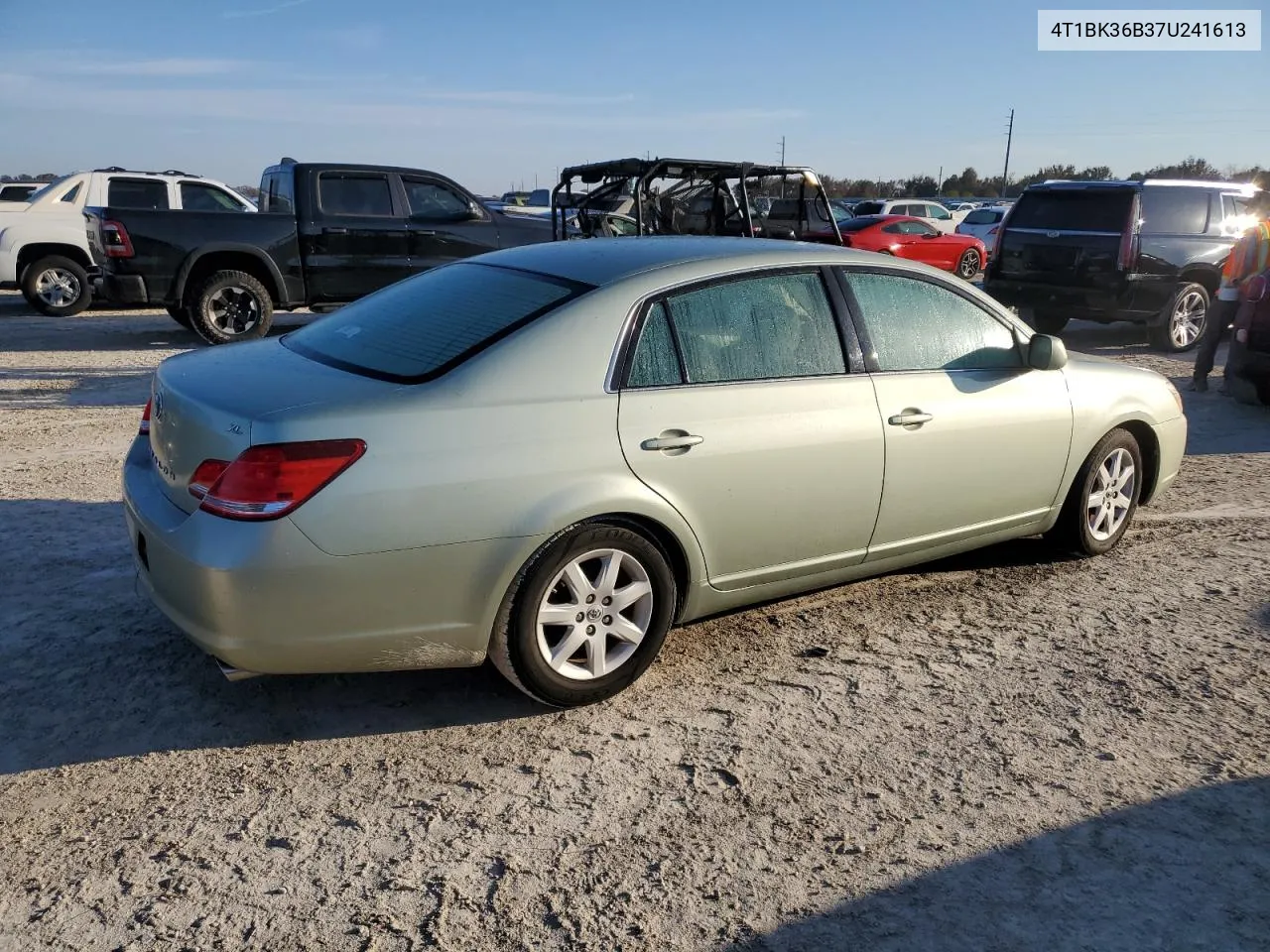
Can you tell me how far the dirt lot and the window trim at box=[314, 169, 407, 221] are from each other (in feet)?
23.8

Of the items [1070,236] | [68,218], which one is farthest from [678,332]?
[68,218]

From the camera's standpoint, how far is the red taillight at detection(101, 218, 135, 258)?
1038 centimetres

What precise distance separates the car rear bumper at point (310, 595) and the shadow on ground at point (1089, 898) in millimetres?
1308

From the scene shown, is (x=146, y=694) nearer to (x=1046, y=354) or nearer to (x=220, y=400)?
(x=220, y=400)

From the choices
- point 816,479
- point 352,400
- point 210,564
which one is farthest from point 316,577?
point 816,479

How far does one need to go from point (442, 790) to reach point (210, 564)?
92 cm

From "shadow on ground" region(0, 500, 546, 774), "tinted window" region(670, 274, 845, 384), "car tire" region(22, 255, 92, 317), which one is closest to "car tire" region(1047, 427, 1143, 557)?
Result: "tinted window" region(670, 274, 845, 384)

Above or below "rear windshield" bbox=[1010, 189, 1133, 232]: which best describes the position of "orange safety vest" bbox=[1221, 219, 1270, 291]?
below

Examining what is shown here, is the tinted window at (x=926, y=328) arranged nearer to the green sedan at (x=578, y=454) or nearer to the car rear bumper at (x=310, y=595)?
the green sedan at (x=578, y=454)

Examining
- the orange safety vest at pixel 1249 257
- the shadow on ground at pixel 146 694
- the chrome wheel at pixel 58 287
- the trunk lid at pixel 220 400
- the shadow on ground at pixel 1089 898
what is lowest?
the shadow on ground at pixel 1089 898

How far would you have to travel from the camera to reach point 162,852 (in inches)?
109

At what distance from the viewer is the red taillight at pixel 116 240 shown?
34.1 ft

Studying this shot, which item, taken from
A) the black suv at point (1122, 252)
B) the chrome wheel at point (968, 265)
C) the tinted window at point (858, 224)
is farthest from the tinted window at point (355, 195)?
the chrome wheel at point (968, 265)

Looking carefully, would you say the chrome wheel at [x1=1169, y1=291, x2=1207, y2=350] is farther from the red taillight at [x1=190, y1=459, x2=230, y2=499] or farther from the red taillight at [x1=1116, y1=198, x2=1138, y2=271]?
the red taillight at [x1=190, y1=459, x2=230, y2=499]
